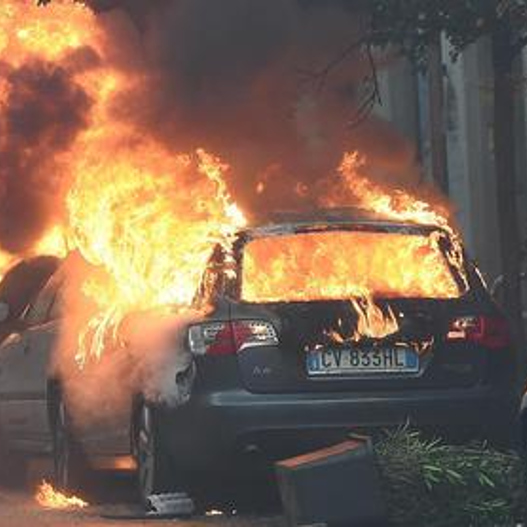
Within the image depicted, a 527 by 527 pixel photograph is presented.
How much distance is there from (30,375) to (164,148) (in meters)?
1.87

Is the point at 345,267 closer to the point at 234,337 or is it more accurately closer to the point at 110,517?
the point at 234,337

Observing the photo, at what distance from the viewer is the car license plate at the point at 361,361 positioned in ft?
28.2

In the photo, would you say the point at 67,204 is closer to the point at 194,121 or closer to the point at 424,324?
the point at 194,121

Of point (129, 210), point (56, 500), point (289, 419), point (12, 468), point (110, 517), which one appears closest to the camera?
point (289, 419)

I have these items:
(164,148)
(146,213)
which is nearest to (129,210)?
(146,213)

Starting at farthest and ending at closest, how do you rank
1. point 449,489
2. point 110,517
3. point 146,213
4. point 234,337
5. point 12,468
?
point 12,468
point 146,213
point 110,517
point 234,337
point 449,489

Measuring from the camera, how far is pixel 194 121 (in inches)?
420

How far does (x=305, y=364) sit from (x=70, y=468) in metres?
2.28

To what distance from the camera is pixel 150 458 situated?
9.01m

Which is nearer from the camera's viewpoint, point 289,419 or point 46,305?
point 289,419

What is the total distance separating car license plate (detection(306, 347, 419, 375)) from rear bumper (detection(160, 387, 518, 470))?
0.13 metres

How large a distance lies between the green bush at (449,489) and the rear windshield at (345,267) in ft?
3.33

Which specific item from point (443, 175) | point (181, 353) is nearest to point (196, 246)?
point (181, 353)

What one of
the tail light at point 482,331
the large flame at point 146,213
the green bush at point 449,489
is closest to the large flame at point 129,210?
the large flame at point 146,213
